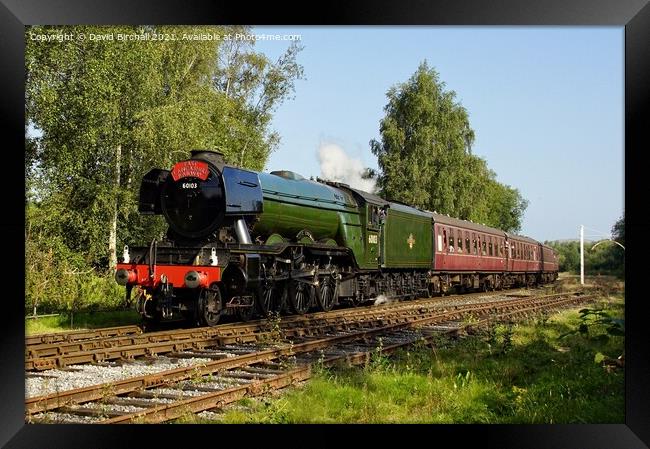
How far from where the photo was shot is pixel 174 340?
9.81 meters

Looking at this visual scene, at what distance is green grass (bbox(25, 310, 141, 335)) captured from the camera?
1132 cm

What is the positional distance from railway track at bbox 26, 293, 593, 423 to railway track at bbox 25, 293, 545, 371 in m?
0.26

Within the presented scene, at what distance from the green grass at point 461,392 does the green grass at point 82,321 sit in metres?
5.78

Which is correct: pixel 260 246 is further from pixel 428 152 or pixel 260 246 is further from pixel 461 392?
pixel 428 152

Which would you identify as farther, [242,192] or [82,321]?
[82,321]

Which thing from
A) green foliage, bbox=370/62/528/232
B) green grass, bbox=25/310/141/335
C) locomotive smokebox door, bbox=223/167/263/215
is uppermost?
green foliage, bbox=370/62/528/232

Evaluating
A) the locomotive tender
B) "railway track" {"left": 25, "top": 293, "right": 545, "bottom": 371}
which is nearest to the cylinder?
the locomotive tender

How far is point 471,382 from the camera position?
7297 millimetres

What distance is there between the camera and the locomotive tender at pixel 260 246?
441 inches

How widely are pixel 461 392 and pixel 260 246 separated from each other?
18.5 feet

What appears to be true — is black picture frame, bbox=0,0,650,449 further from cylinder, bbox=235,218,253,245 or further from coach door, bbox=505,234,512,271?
coach door, bbox=505,234,512,271

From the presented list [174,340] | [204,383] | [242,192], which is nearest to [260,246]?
[242,192]
